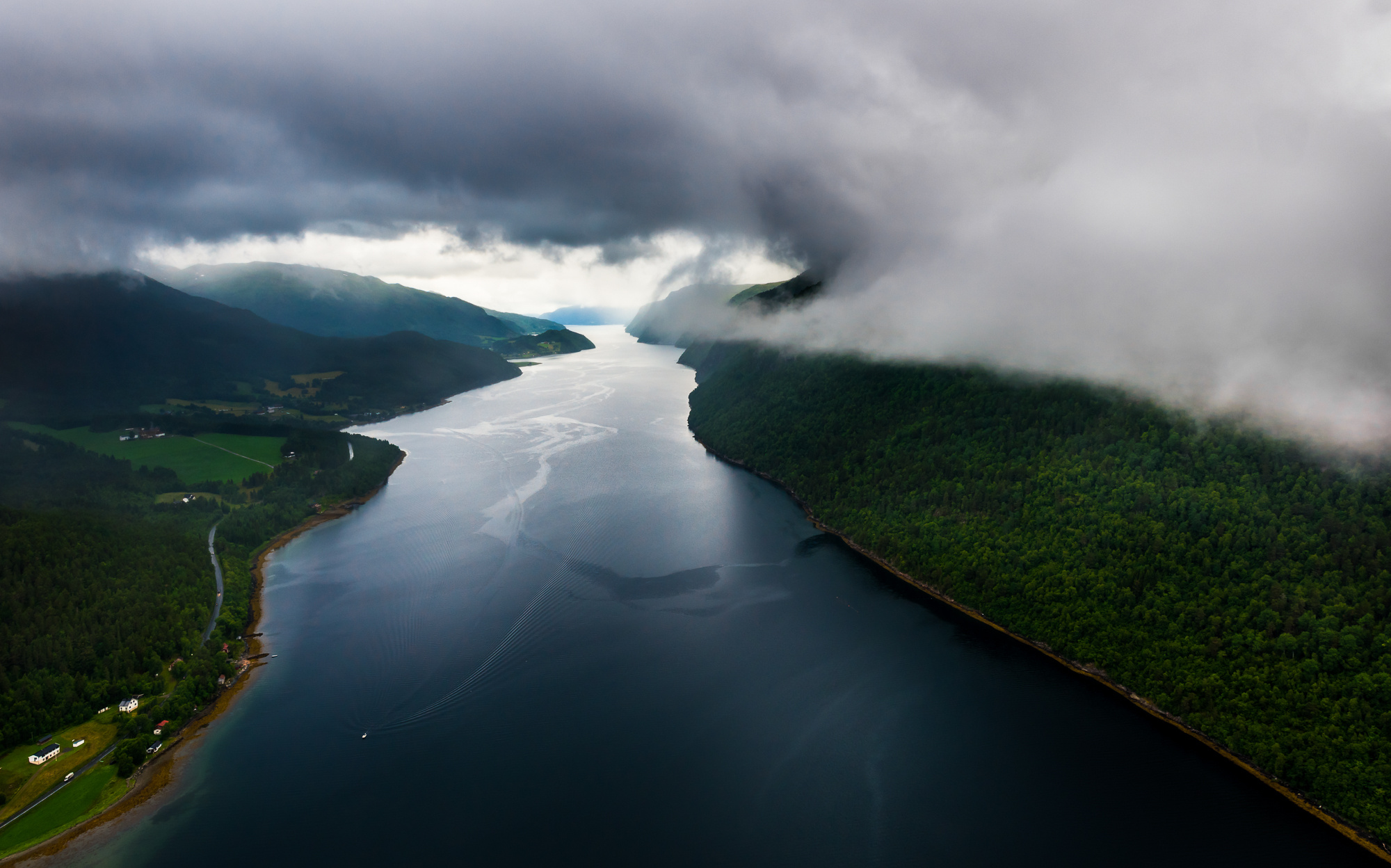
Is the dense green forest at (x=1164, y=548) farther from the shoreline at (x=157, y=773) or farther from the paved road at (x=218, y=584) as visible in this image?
the paved road at (x=218, y=584)

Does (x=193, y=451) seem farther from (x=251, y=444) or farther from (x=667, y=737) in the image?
(x=667, y=737)

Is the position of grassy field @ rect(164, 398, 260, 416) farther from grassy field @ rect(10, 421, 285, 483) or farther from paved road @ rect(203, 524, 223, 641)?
paved road @ rect(203, 524, 223, 641)

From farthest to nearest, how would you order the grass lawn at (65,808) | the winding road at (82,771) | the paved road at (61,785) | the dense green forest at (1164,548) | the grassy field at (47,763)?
the dense green forest at (1164,548) → the grassy field at (47,763) → the winding road at (82,771) → the paved road at (61,785) → the grass lawn at (65,808)

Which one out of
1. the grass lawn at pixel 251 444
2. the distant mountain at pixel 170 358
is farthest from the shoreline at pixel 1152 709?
the distant mountain at pixel 170 358

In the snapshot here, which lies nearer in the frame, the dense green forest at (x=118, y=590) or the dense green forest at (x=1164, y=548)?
the dense green forest at (x=1164, y=548)

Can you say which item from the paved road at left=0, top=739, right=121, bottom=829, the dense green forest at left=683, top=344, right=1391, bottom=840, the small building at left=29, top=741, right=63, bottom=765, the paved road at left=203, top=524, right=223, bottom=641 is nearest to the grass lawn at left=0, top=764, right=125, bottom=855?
the paved road at left=0, top=739, right=121, bottom=829

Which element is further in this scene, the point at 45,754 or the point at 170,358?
the point at 170,358

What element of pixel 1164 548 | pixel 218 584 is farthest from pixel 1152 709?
pixel 218 584
